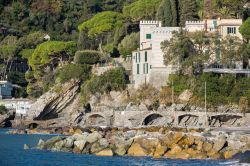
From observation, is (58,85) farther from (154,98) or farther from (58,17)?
(58,17)

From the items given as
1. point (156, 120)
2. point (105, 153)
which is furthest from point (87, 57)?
point (105, 153)

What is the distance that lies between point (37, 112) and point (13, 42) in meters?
23.6

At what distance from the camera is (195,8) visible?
91.7m

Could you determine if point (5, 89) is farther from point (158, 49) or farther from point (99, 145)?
point (99, 145)

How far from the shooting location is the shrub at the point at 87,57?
3519 inches

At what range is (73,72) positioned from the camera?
87.1m

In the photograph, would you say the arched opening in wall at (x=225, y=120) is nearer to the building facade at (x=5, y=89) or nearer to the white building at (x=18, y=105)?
the white building at (x=18, y=105)

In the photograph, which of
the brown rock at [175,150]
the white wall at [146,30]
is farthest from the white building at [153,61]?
the brown rock at [175,150]

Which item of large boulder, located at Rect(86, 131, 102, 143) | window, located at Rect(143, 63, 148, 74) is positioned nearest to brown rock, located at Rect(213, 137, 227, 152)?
large boulder, located at Rect(86, 131, 102, 143)

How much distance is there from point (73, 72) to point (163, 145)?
120ft

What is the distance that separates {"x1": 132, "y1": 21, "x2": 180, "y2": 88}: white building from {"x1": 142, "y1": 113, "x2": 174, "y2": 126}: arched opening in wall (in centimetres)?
467

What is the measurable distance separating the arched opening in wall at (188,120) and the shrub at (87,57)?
63.6 feet

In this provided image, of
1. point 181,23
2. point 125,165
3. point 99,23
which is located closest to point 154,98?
point 181,23

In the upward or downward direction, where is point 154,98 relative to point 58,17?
downward
